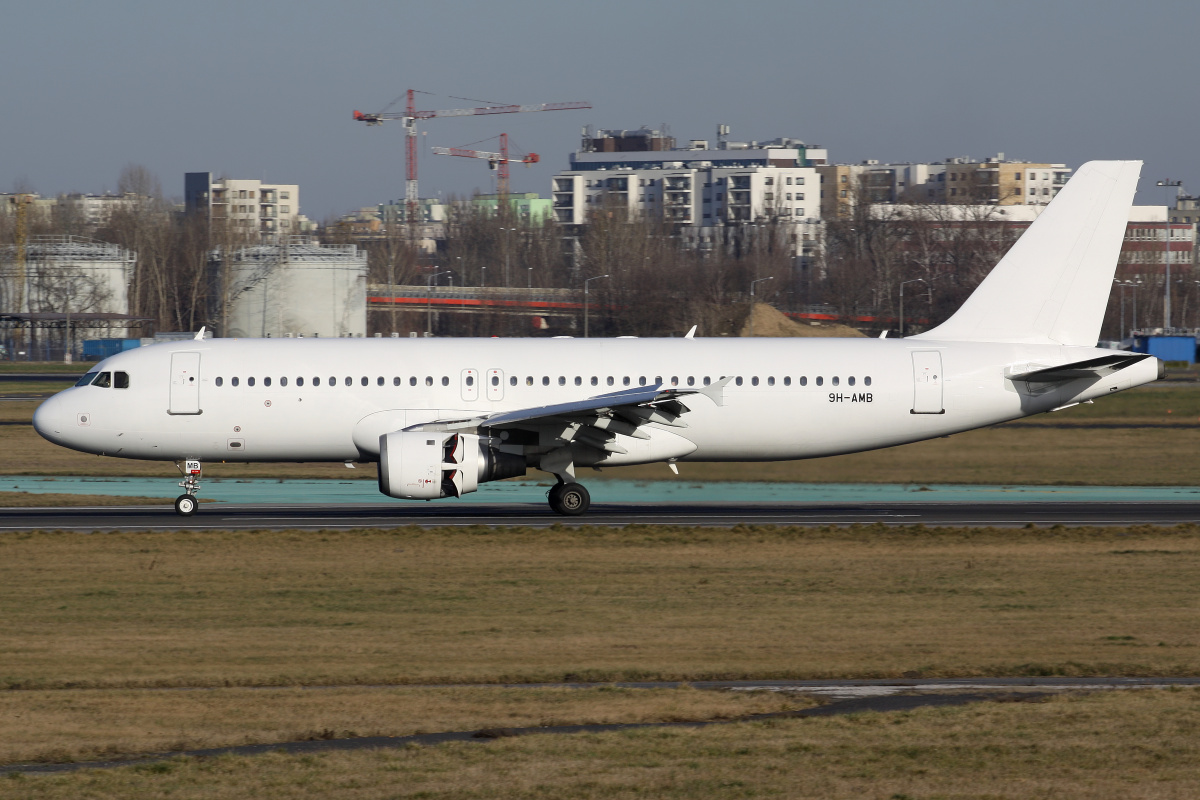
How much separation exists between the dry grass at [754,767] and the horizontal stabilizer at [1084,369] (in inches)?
699

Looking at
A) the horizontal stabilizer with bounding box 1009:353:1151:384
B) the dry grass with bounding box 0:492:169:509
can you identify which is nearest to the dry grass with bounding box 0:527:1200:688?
the horizontal stabilizer with bounding box 1009:353:1151:384

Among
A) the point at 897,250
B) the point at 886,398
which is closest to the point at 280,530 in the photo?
the point at 886,398

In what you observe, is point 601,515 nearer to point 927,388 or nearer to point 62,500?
point 927,388

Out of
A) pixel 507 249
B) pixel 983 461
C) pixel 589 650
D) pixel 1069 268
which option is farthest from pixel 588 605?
pixel 507 249

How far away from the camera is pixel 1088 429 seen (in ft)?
150

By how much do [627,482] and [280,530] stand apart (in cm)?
812

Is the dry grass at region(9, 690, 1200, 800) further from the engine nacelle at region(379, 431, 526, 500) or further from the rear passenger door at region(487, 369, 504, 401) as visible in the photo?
the rear passenger door at region(487, 369, 504, 401)

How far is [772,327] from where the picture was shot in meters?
76.7

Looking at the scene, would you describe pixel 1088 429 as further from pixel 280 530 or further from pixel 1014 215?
pixel 1014 215

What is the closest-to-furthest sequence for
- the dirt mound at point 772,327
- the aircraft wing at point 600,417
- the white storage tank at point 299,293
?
the aircraft wing at point 600,417 → the dirt mound at point 772,327 → the white storage tank at point 299,293

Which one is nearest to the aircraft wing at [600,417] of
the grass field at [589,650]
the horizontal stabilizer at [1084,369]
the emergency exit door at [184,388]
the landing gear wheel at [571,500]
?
the landing gear wheel at [571,500]

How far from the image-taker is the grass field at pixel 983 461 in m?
31.9

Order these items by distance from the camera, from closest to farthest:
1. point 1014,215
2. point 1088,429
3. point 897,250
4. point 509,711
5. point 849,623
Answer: point 509,711 < point 849,623 < point 1088,429 < point 897,250 < point 1014,215

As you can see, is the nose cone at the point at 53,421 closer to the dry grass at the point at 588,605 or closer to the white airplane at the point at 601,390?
the white airplane at the point at 601,390
